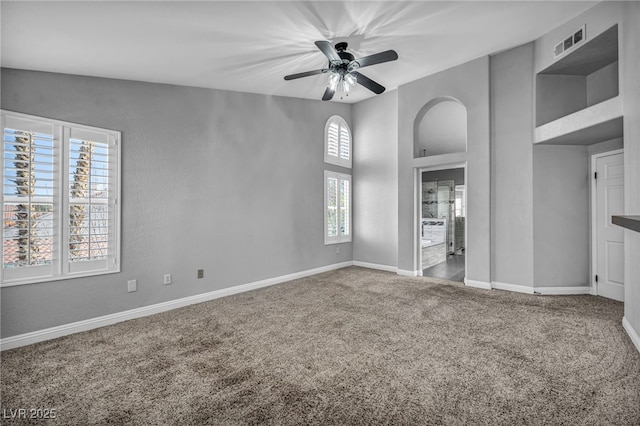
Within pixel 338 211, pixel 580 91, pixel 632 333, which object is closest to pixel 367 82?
pixel 338 211

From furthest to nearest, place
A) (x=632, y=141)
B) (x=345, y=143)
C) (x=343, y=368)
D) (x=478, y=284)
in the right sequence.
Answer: (x=345, y=143)
(x=478, y=284)
(x=632, y=141)
(x=343, y=368)

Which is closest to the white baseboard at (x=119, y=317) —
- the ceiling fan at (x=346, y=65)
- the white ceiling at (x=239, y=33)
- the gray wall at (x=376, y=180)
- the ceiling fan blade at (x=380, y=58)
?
the gray wall at (x=376, y=180)

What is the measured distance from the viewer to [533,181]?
4125mm

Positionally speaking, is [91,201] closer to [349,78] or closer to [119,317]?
A: [119,317]

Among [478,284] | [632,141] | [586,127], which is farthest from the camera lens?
[478,284]

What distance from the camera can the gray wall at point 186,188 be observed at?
2.84m

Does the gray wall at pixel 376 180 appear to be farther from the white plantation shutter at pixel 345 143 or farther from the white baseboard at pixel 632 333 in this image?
the white baseboard at pixel 632 333

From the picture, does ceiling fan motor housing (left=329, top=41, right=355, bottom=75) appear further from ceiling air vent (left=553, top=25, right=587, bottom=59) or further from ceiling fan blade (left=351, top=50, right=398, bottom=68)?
ceiling air vent (left=553, top=25, right=587, bottom=59)

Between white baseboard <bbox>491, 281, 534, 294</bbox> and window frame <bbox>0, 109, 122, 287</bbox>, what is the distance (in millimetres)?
5080

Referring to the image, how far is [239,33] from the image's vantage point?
2723 millimetres

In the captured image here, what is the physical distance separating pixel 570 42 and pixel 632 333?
326cm

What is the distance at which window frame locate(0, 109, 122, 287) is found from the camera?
2666mm

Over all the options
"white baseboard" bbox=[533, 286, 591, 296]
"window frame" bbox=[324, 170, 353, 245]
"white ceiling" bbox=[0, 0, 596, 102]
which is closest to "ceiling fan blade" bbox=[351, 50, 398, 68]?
"white ceiling" bbox=[0, 0, 596, 102]

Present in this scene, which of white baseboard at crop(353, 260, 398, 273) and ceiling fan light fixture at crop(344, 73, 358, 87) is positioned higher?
ceiling fan light fixture at crop(344, 73, 358, 87)
